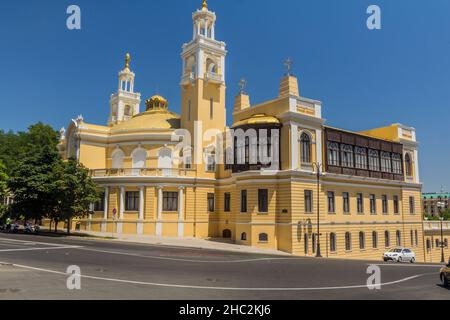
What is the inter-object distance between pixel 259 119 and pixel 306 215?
32.8 feet

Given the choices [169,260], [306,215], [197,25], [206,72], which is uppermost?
[197,25]

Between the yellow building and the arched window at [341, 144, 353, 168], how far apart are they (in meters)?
0.11

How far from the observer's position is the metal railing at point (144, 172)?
42.7 metres

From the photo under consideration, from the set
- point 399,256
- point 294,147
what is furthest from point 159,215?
point 399,256

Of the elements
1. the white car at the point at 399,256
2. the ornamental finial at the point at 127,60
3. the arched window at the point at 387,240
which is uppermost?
the ornamental finial at the point at 127,60

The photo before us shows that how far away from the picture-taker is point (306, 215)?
34625mm

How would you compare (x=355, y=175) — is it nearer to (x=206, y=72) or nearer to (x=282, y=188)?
(x=282, y=188)

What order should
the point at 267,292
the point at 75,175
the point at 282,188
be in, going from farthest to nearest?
the point at 75,175 < the point at 282,188 < the point at 267,292

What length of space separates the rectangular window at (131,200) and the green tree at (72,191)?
3.48m

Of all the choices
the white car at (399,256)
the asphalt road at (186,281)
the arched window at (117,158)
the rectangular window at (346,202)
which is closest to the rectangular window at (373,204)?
the rectangular window at (346,202)

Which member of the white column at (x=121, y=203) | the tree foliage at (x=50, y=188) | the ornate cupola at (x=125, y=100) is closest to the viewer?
the tree foliage at (x=50, y=188)

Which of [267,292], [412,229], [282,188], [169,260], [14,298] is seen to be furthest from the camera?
[412,229]

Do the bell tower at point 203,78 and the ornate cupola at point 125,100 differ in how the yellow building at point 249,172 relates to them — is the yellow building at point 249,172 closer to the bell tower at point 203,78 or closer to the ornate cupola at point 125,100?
the bell tower at point 203,78
